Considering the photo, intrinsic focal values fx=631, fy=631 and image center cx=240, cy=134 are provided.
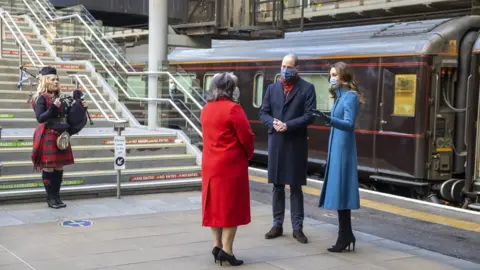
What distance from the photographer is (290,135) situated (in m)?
6.57

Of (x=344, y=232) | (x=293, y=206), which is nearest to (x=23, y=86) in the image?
(x=293, y=206)

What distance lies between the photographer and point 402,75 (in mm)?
10945

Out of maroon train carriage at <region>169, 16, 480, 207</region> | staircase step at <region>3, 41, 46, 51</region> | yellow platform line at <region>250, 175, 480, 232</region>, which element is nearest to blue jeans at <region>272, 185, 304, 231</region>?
yellow platform line at <region>250, 175, 480, 232</region>

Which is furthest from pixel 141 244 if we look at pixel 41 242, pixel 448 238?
pixel 448 238

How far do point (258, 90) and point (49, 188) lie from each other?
7.04 m

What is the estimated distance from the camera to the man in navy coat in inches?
254

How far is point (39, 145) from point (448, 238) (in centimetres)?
493

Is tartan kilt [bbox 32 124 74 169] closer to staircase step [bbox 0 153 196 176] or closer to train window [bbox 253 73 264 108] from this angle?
staircase step [bbox 0 153 196 176]

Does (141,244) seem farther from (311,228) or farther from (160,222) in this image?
(311,228)

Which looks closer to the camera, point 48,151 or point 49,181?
point 48,151

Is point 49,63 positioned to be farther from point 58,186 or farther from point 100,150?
point 58,186

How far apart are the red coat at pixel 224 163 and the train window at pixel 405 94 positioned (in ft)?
19.6

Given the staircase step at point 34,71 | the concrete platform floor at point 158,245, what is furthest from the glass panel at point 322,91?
the concrete platform floor at point 158,245

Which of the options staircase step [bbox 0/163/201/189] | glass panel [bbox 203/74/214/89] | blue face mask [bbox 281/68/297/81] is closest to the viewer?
blue face mask [bbox 281/68/297/81]
